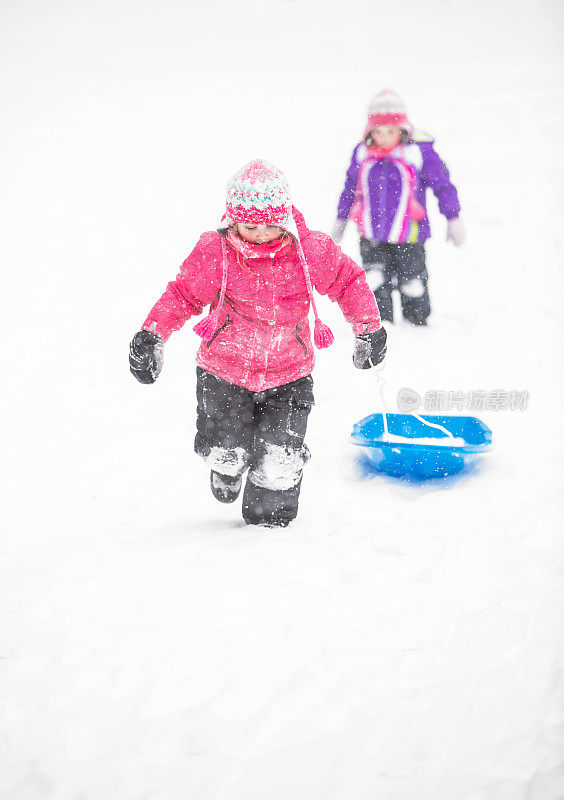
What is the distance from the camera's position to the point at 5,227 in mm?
8398

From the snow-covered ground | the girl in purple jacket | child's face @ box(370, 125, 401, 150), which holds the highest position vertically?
child's face @ box(370, 125, 401, 150)

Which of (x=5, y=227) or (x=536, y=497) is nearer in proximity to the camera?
(x=536, y=497)

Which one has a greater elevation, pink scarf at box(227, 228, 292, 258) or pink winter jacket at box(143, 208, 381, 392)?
pink scarf at box(227, 228, 292, 258)

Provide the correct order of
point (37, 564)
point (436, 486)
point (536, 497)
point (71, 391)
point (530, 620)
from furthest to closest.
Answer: point (71, 391), point (436, 486), point (536, 497), point (37, 564), point (530, 620)

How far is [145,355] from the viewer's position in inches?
107

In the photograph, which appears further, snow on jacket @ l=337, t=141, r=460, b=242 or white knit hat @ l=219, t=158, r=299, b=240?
snow on jacket @ l=337, t=141, r=460, b=242

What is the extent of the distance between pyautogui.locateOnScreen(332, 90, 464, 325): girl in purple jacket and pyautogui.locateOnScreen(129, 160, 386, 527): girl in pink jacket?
253cm

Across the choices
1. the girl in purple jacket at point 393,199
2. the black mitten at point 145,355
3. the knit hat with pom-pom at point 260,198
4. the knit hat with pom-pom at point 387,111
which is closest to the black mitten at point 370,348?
the knit hat with pom-pom at point 260,198

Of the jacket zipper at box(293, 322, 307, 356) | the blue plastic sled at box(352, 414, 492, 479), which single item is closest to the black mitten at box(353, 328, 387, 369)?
the jacket zipper at box(293, 322, 307, 356)

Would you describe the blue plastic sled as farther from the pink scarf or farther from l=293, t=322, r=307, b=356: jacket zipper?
the pink scarf

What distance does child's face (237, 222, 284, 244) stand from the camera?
257 centimetres

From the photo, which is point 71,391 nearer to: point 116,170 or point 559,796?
point 559,796

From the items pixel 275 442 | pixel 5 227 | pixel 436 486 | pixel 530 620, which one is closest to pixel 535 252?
pixel 436 486

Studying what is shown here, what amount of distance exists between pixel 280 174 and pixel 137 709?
1849 millimetres
